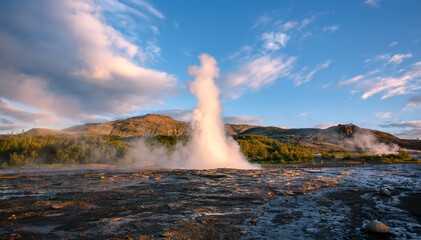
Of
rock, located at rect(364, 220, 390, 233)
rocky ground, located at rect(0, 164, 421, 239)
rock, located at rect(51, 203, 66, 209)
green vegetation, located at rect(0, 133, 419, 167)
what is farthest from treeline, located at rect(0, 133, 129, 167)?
rock, located at rect(364, 220, 390, 233)

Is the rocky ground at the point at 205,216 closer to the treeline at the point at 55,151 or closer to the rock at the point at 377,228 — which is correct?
the rock at the point at 377,228

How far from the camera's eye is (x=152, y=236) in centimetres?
473

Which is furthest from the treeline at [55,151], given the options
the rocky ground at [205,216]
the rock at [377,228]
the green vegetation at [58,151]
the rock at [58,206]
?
the rock at [377,228]

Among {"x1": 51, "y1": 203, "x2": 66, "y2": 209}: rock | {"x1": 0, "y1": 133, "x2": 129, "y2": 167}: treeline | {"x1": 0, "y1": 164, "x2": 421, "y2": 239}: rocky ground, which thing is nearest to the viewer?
{"x1": 0, "y1": 164, "x2": 421, "y2": 239}: rocky ground

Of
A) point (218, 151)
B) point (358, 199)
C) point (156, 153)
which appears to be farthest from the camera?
point (156, 153)

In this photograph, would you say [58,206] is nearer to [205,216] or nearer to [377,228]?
[205,216]

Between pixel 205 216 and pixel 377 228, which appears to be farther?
pixel 205 216

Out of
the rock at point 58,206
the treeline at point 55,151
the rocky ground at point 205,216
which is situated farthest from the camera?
the treeline at point 55,151

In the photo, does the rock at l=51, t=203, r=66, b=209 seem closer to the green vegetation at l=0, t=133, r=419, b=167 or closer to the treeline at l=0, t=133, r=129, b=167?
the green vegetation at l=0, t=133, r=419, b=167

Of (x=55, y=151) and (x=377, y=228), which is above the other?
(x=55, y=151)

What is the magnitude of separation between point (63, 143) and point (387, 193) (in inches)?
1346

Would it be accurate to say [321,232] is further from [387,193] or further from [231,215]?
[387,193]

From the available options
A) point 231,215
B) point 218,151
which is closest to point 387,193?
point 231,215

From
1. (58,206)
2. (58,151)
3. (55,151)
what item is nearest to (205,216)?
(58,206)
